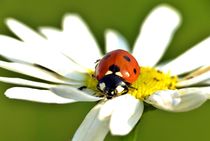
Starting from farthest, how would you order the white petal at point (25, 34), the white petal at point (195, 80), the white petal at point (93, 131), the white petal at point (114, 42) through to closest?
1. the white petal at point (114, 42)
2. the white petal at point (25, 34)
3. the white petal at point (195, 80)
4. the white petal at point (93, 131)

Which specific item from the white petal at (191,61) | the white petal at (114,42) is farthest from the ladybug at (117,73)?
the white petal at (114,42)

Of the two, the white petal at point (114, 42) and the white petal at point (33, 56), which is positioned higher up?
the white petal at point (114, 42)

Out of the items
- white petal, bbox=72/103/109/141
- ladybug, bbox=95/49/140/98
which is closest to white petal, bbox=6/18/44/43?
ladybug, bbox=95/49/140/98

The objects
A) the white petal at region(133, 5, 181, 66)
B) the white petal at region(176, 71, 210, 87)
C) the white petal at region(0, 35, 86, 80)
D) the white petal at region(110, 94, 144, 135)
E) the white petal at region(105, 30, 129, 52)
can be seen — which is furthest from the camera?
the white petal at region(105, 30, 129, 52)

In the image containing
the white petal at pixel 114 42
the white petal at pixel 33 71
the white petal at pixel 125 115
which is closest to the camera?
the white petal at pixel 125 115

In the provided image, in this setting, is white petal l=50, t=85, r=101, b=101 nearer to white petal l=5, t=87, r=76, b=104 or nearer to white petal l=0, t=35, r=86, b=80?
white petal l=5, t=87, r=76, b=104

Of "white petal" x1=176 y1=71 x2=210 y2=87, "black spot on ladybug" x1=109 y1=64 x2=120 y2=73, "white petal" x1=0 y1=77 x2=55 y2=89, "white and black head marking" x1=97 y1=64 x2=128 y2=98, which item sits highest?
"white petal" x1=0 y1=77 x2=55 y2=89

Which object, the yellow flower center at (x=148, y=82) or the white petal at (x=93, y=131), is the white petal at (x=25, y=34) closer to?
the yellow flower center at (x=148, y=82)
